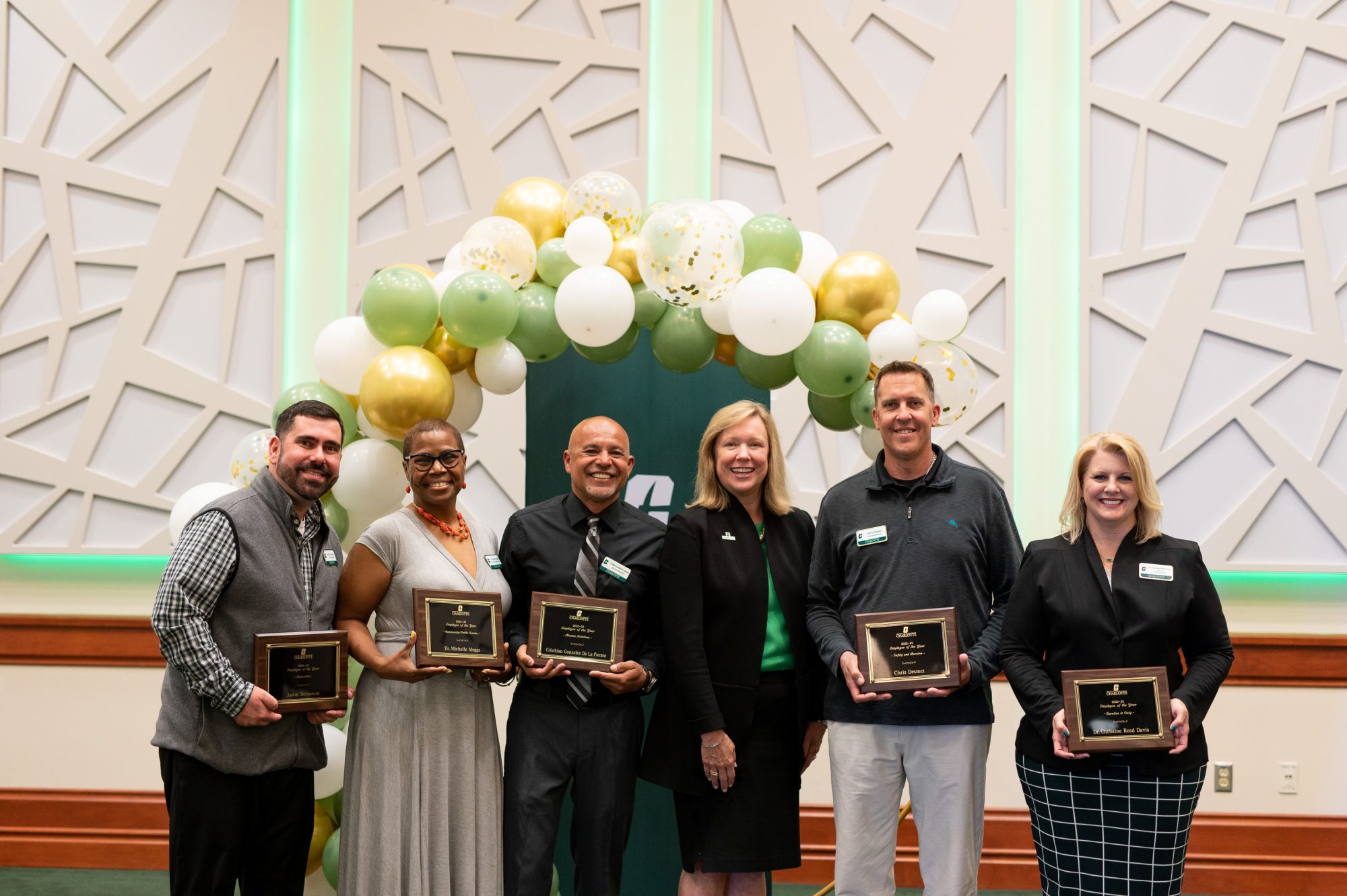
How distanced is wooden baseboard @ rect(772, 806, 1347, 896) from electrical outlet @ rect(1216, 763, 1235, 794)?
0.12 m

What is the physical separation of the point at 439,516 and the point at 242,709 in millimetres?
693

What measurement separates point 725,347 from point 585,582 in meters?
0.98

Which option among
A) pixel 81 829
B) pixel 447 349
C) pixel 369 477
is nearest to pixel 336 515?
pixel 369 477

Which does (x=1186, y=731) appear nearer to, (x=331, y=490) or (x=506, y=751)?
(x=506, y=751)

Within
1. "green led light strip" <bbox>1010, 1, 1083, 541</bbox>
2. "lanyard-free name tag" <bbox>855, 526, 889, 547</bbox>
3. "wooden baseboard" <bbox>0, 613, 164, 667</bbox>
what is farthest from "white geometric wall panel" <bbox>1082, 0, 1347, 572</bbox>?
"wooden baseboard" <bbox>0, 613, 164, 667</bbox>

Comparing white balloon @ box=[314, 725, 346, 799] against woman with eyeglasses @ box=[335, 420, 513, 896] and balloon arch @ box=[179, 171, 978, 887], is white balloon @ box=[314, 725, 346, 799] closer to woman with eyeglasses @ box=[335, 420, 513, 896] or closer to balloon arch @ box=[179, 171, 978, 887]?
balloon arch @ box=[179, 171, 978, 887]

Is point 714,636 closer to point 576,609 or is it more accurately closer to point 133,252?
point 576,609

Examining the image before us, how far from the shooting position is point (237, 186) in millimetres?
4941

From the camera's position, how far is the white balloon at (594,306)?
3.09 m

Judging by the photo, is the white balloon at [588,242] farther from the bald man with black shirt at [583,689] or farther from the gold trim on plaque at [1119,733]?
the gold trim on plaque at [1119,733]

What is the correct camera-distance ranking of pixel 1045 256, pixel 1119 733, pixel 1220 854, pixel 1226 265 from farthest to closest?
pixel 1045 256 < pixel 1226 265 < pixel 1220 854 < pixel 1119 733

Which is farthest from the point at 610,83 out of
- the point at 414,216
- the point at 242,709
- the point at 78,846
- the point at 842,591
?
the point at 78,846

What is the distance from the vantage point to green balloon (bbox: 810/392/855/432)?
3371 millimetres

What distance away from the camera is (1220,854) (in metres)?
4.56
